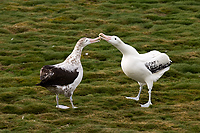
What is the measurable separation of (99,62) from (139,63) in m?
6.79

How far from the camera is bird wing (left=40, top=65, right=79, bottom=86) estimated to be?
12.2 metres

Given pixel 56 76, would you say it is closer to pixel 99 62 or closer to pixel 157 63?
pixel 157 63

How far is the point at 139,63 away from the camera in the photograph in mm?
13609

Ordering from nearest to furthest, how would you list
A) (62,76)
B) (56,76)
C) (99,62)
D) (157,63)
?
1. (56,76)
2. (62,76)
3. (157,63)
4. (99,62)

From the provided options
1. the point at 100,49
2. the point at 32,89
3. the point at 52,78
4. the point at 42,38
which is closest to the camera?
the point at 52,78

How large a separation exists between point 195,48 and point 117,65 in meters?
5.95

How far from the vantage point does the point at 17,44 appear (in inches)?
914

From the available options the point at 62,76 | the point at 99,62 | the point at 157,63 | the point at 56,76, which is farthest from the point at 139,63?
the point at 99,62

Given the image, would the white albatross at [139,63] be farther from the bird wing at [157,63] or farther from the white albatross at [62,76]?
the white albatross at [62,76]

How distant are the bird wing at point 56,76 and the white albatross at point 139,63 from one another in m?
1.91

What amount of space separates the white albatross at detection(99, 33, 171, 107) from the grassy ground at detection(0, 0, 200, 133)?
3.45ft

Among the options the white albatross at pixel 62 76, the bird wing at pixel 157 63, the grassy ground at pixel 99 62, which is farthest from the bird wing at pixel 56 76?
the bird wing at pixel 157 63

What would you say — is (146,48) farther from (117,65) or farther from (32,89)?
(32,89)

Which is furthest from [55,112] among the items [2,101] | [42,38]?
[42,38]
